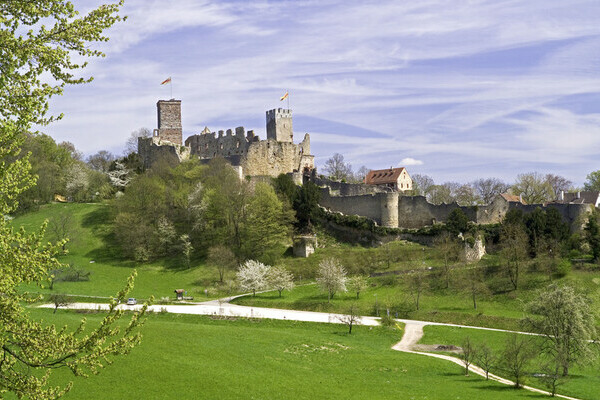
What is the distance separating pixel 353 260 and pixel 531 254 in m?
13.3

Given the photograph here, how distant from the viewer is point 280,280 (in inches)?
1785

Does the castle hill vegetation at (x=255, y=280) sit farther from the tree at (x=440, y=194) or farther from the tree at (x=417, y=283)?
the tree at (x=440, y=194)

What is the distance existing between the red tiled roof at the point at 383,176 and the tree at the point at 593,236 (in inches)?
1170

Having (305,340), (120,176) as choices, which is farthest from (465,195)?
(305,340)

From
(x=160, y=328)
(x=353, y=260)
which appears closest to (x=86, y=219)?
(x=353, y=260)

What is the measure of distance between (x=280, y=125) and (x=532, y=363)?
48.6m

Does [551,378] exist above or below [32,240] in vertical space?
below

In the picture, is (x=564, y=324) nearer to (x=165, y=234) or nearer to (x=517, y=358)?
(x=517, y=358)

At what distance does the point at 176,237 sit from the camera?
5819cm

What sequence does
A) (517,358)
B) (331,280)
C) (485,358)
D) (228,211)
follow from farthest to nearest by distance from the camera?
(228,211)
(331,280)
(485,358)
(517,358)

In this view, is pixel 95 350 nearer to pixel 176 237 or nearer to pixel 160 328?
pixel 160 328

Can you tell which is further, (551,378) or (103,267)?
(103,267)

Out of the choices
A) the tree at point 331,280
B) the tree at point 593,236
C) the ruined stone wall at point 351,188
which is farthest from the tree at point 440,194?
the tree at point 331,280

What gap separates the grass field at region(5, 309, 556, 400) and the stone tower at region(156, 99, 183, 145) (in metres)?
42.5
